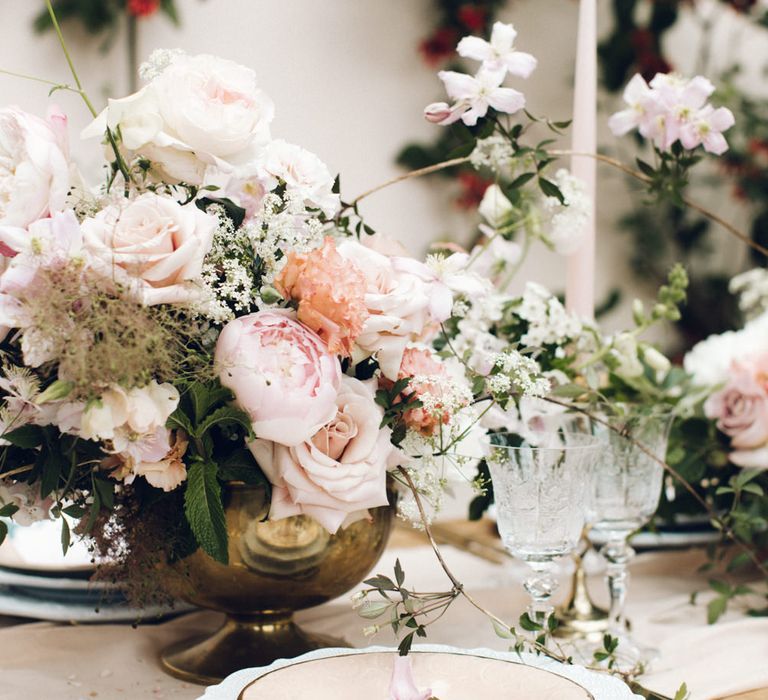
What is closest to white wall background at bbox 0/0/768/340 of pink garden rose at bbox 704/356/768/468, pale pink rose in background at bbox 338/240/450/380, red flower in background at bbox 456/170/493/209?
red flower in background at bbox 456/170/493/209

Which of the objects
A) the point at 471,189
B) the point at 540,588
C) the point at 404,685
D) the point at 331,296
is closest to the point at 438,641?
the point at 540,588

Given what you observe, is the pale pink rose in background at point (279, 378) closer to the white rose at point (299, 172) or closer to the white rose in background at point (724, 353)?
the white rose at point (299, 172)

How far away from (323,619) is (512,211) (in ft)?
1.47

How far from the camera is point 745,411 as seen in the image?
107 cm

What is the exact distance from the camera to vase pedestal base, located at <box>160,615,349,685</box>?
2.72ft

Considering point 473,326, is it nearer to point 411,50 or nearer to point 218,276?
point 218,276

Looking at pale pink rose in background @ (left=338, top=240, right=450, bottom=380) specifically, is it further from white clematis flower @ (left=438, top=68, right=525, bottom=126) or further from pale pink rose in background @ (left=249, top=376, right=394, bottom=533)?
white clematis flower @ (left=438, top=68, right=525, bottom=126)

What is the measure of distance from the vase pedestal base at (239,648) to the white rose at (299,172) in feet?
1.16

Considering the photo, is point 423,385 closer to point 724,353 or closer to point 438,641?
point 438,641

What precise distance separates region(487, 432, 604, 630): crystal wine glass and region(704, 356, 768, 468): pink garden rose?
0.32m

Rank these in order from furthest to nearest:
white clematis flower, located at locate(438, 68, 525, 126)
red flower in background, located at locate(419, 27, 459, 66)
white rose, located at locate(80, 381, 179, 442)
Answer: red flower in background, located at locate(419, 27, 459, 66) < white clematis flower, located at locate(438, 68, 525, 126) < white rose, located at locate(80, 381, 179, 442)

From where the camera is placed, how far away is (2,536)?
72cm

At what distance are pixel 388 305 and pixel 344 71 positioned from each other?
1.79 m

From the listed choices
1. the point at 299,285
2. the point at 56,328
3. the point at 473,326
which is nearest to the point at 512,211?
the point at 473,326
